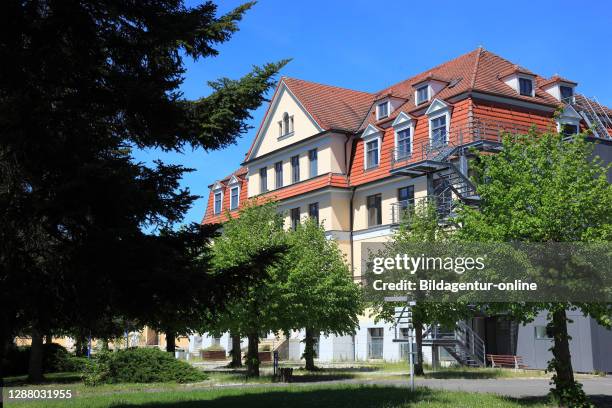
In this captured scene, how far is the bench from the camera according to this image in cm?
3171

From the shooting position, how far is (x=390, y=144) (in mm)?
37844

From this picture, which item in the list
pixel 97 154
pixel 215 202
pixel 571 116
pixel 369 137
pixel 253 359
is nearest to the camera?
pixel 97 154

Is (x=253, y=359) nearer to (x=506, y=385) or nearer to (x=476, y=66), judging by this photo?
(x=506, y=385)

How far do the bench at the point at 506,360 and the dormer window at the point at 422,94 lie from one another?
13228mm

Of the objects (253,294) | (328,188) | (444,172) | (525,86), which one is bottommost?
(253,294)

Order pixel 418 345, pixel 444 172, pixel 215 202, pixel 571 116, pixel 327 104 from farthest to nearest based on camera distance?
pixel 215 202 < pixel 327 104 < pixel 571 116 < pixel 444 172 < pixel 418 345

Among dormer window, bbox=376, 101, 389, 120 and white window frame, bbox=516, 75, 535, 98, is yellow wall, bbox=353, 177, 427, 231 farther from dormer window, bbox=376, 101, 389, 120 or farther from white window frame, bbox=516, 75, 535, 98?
white window frame, bbox=516, 75, 535, 98

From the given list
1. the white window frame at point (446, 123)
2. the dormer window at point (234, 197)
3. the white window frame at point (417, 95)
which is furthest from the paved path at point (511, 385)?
the dormer window at point (234, 197)

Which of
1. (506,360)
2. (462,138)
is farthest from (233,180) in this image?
(506,360)

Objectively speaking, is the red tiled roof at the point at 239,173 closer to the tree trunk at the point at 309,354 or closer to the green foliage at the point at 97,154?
the tree trunk at the point at 309,354

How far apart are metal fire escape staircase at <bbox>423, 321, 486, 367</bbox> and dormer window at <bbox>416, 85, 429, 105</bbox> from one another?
11.5m

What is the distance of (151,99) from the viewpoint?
11.6 metres

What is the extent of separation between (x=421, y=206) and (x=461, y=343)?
6881 mm

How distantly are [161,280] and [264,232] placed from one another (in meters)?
17.6
